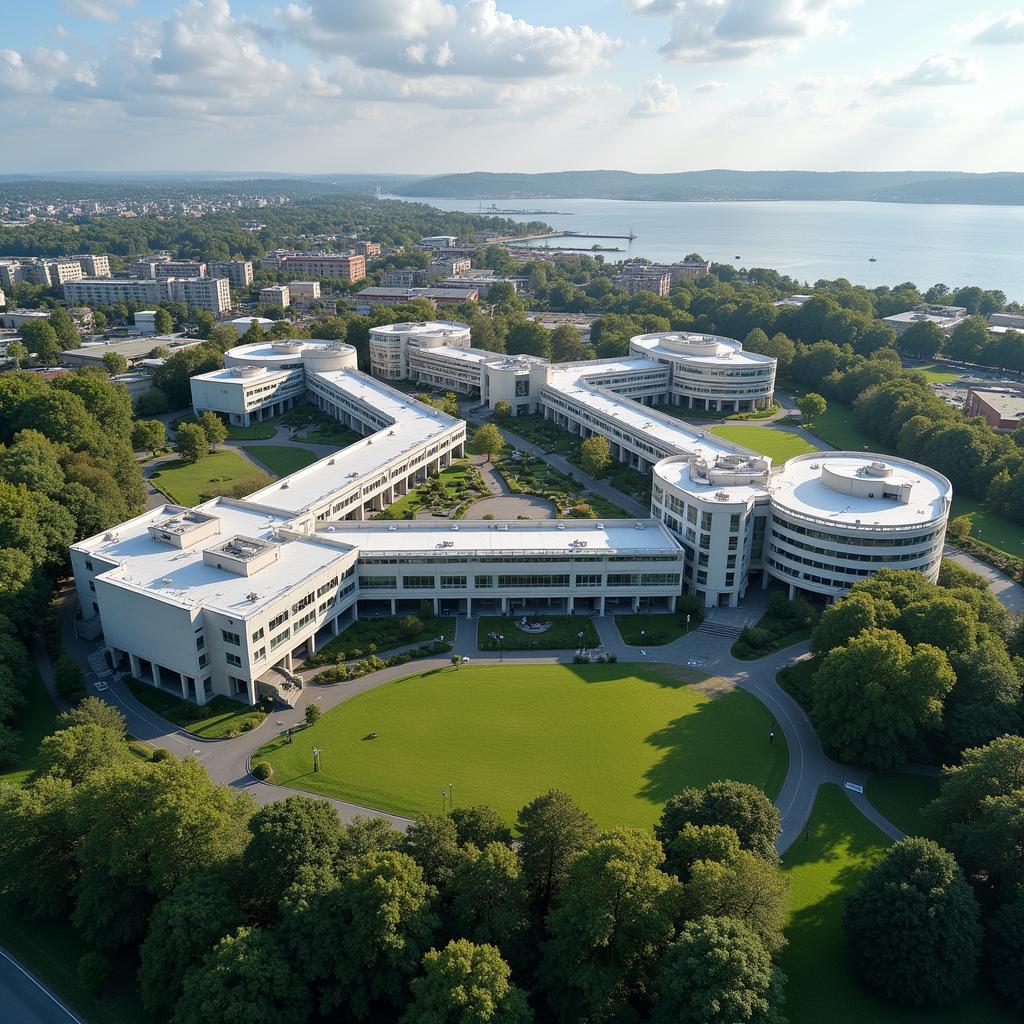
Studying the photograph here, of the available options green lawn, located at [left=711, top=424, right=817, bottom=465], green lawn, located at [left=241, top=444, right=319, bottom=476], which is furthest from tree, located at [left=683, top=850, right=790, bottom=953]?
green lawn, located at [left=241, top=444, right=319, bottom=476]

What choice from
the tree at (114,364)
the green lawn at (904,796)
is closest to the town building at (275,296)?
the tree at (114,364)

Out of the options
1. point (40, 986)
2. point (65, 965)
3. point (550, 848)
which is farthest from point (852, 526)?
point (40, 986)

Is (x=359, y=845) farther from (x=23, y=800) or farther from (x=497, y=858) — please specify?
(x=23, y=800)

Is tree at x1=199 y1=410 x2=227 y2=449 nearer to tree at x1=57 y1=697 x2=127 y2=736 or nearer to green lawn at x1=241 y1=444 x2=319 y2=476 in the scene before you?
green lawn at x1=241 y1=444 x2=319 y2=476

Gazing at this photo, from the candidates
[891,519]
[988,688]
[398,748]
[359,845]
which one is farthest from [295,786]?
[891,519]

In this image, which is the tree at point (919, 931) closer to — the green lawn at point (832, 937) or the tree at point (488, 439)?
the green lawn at point (832, 937)
